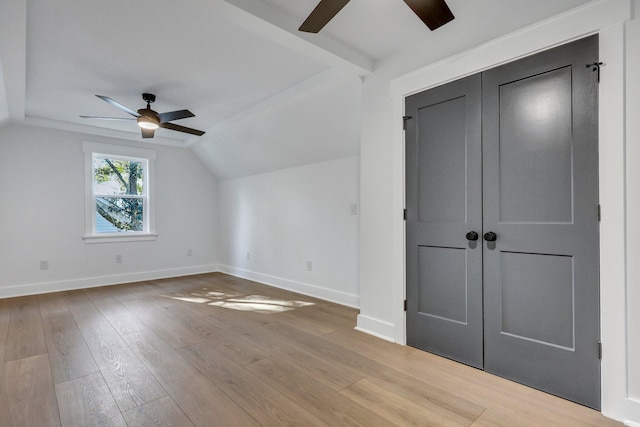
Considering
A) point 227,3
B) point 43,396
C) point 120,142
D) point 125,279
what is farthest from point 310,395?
point 120,142

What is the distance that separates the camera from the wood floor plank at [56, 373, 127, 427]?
1.57 meters

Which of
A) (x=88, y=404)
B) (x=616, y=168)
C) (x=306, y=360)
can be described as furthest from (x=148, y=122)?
(x=616, y=168)

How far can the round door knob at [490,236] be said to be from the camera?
2050 mm

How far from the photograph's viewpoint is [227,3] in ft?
6.01

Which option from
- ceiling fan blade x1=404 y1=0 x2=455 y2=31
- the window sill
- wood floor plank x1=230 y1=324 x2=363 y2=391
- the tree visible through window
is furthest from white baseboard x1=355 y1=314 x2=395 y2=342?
the tree visible through window

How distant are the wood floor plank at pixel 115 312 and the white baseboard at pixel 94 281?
26 centimetres

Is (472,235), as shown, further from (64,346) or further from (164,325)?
(64,346)

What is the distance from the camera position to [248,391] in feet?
6.06

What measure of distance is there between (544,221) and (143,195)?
5553mm

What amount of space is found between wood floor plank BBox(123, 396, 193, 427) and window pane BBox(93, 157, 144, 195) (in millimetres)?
4268

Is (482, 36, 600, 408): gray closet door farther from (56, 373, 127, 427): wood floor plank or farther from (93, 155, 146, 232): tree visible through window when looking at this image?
(93, 155, 146, 232): tree visible through window

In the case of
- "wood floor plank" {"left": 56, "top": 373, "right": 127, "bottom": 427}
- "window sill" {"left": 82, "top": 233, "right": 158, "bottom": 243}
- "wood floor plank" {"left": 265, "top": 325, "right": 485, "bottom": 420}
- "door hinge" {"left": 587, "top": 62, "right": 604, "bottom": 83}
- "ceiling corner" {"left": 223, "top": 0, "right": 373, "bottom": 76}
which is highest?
"ceiling corner" {"left": 223, "top": 0, "right": 373, "bottom": 76}

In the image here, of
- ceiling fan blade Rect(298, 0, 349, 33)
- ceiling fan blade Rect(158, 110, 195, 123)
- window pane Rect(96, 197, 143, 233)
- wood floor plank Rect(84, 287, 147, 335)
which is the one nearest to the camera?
ceiling fan blade Rect(298, 0, 349, 33)

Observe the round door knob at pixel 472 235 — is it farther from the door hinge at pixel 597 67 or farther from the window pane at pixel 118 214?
the window pane at pixel 118 214
